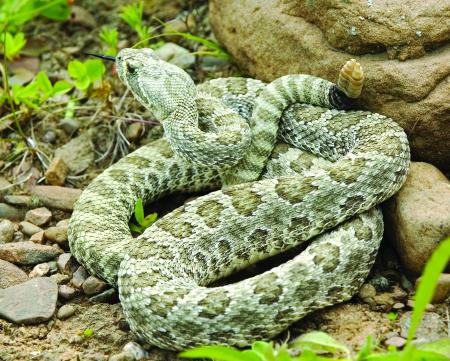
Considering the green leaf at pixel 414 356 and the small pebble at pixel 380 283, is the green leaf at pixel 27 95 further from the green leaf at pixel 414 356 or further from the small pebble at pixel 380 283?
the green leaf at pixel 414 356

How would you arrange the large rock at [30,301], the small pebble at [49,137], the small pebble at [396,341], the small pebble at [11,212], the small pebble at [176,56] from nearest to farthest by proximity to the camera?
1. the small pebble at [396,341]
2. the large rock at [30,301]
3. the small pebble at [11,212]
4. the small pebble at [49,137]
5. the small pebble at [176,56]

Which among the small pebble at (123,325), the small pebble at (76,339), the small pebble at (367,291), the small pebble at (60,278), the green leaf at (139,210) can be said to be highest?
the small pebble at (367,291)

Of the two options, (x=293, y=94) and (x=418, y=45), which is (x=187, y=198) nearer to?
(x=293, y=94)

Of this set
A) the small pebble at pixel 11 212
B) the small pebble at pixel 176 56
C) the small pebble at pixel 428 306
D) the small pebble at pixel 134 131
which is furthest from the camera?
the small pebble at pixel 176 56

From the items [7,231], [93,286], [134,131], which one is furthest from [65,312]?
[134,131]

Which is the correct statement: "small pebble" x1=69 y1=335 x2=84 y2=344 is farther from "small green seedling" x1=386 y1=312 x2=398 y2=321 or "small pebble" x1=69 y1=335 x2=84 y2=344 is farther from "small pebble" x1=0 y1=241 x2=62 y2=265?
"small green seedling" x1=386 y1=312 x2=398 y2=321

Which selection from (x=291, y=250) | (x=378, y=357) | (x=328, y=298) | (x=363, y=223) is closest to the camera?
(x=378, y=357)

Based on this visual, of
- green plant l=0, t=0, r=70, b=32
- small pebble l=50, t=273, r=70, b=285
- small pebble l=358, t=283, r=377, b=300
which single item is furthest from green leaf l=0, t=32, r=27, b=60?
small pebble l=358, t=283, r=377, b=300

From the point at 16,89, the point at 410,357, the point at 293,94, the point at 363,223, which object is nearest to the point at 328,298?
the point at 363,223

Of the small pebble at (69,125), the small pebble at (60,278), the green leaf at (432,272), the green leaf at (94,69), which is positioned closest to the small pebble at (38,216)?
the small pebble at (60,278)
